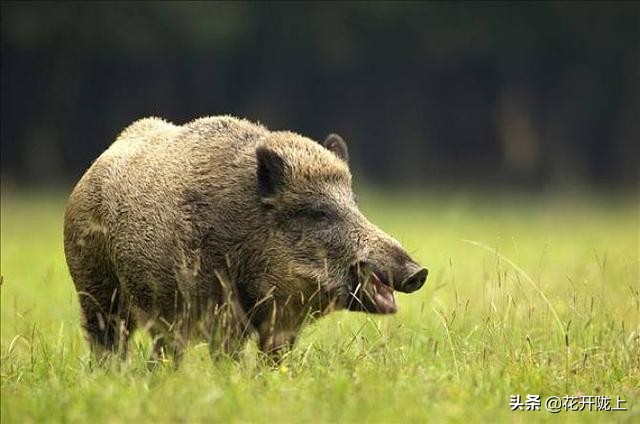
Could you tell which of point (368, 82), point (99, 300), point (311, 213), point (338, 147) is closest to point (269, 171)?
point (311, 213)

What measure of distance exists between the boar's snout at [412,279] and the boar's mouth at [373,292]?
0.12 m

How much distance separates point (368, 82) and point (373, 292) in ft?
110

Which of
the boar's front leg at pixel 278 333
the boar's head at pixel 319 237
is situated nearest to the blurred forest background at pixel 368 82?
the boar's head at pixel 319 237

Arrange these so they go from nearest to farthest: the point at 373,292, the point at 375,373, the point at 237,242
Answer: the point at 375,373 → the point at 373,292 → the point at 237,242

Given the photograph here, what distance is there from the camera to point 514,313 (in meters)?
7.60

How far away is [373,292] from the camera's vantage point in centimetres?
679

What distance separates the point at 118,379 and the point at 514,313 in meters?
2.52

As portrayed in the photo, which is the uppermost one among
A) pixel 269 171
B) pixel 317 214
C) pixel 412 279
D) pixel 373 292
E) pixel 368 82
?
pixel 269 171

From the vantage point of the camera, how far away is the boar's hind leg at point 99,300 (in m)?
7.67

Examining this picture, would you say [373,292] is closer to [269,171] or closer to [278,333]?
[278,333]

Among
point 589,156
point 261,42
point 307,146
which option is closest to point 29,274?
point 307,146

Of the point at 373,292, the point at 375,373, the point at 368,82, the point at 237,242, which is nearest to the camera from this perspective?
the point at 375,373

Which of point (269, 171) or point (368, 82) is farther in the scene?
point (368, 82)

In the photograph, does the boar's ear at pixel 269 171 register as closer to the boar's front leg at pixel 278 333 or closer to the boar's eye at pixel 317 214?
the boar's eye at pixel 317 214
